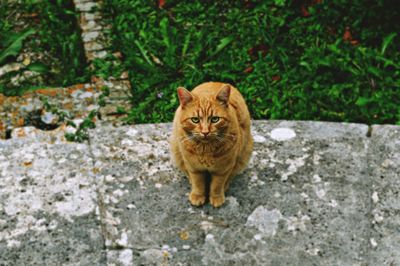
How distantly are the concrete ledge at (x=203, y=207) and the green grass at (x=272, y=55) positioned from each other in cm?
49

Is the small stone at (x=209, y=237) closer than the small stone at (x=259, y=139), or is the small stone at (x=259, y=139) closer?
the small stone at (x=209, y=237)

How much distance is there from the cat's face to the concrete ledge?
1.94 ft

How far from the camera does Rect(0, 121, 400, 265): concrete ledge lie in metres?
2.88

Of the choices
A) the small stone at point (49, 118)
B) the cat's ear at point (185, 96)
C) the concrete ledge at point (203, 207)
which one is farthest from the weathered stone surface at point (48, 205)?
the cat's ear at point (185, 96)

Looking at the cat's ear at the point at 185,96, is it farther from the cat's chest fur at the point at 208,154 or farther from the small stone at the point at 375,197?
the small stone at the point at 375,197

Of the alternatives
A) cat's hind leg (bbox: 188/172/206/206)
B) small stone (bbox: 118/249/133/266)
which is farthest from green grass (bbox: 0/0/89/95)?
small stone (bbox: 118/249/133/266)

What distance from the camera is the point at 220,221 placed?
3.03 m

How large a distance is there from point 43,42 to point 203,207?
7.88 ft

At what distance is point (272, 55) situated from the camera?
439 cm

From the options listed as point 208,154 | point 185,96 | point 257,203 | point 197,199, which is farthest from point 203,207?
point 185,96

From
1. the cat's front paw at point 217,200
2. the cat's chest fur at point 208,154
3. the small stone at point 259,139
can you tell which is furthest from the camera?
the small stone at point 259,139

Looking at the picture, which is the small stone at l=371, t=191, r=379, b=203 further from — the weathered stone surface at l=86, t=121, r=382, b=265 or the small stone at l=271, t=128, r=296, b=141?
the small stone at l=271, t=128, r=296, b=141

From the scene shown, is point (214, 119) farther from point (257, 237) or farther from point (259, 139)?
point (259, 139)

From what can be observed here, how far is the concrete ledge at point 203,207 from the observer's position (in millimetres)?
2881
